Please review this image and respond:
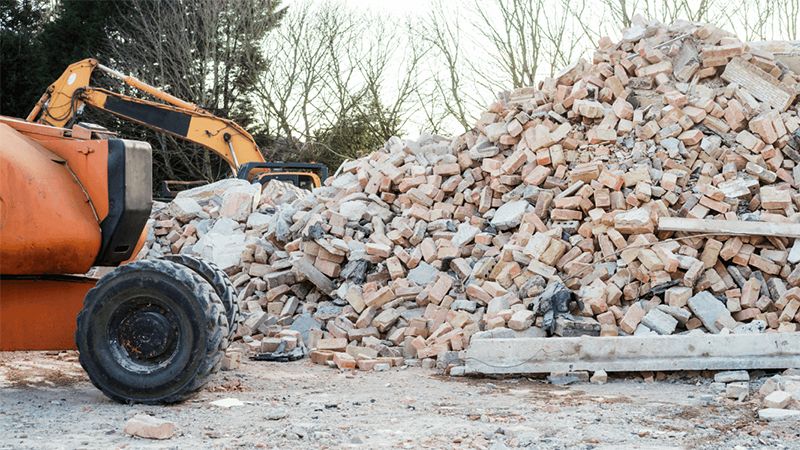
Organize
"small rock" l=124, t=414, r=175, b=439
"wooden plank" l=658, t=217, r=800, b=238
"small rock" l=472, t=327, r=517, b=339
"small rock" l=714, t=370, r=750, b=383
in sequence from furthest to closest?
"wooden plank" l=658, t=217, r=800, b=238 < "small rock" l=472, t=327, r=517, b=339 < "small rock" l=714, t=370, r=750, b=383 < "small rock" l=124, t=414, r=175, b=439

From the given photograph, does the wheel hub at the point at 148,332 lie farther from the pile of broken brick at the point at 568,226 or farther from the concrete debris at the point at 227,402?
the pile of broken brick at the point at 568,226

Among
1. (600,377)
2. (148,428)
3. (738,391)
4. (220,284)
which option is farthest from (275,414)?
(738,391)

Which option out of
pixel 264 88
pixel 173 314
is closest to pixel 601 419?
pixel 173 314

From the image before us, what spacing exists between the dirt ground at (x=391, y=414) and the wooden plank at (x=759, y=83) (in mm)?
4130

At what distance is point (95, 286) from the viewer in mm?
5582

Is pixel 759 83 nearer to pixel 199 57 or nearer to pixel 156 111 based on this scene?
pixel 156 111

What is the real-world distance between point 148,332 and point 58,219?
905mm

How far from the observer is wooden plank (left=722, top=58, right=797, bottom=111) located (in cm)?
948

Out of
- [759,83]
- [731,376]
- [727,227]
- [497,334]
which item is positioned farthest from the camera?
[759,83]

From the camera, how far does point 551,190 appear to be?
29.8 feet

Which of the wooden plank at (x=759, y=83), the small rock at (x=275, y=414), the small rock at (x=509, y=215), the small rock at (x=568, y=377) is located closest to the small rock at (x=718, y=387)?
the small rock at (x=568, y=377)

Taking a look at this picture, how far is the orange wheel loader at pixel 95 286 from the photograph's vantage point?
539 centimetres

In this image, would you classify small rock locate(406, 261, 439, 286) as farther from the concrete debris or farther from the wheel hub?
the wheel hub

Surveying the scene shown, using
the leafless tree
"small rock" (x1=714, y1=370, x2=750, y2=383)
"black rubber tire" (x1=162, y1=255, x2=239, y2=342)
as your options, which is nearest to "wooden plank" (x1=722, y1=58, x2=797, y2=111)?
"small rock" (x1=714, y1=370, x2=750, y2=383)
